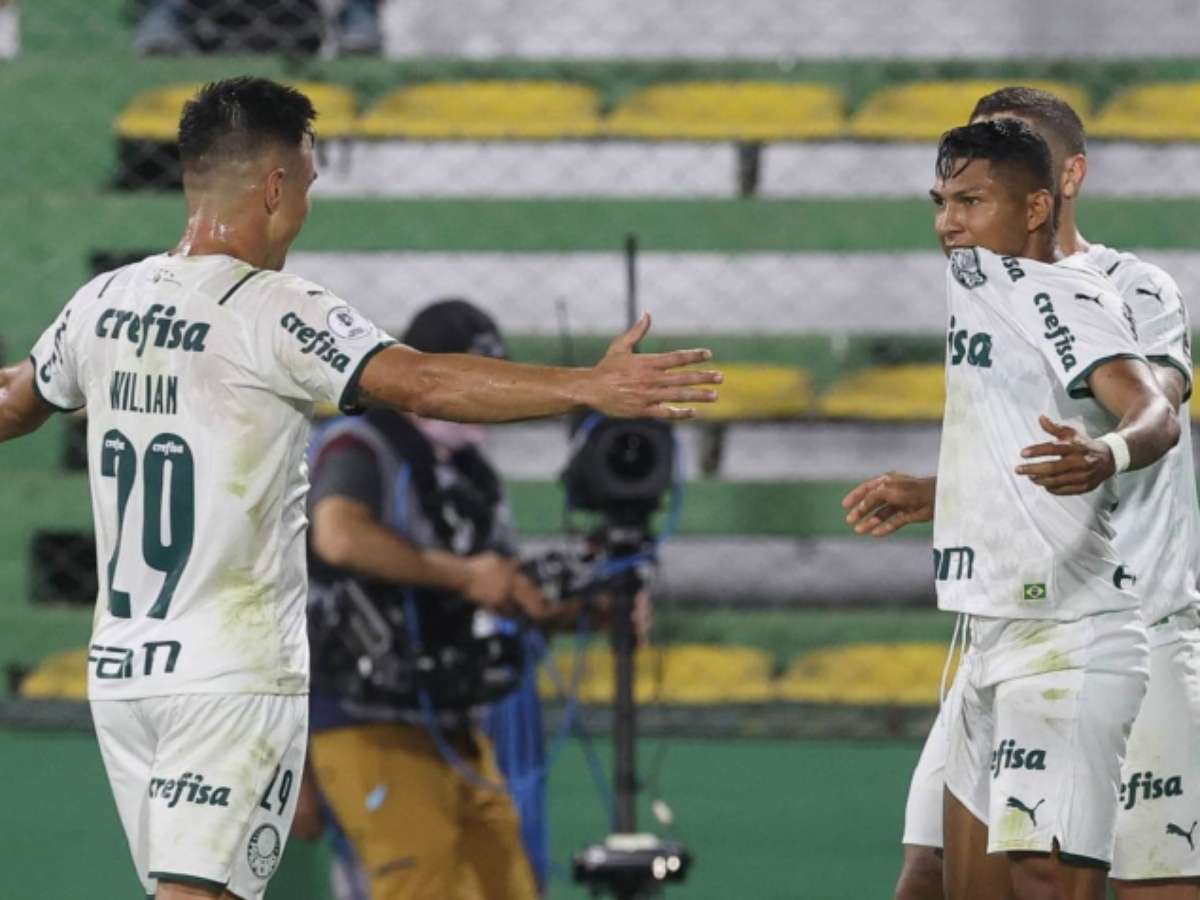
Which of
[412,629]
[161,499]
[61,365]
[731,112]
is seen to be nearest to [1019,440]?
[161,499]

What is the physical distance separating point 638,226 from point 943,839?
13.0 feet

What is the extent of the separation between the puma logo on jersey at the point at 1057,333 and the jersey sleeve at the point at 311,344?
108 cm

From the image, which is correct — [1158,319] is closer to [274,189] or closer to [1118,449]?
[1118,449]

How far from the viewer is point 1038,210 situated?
3.65m

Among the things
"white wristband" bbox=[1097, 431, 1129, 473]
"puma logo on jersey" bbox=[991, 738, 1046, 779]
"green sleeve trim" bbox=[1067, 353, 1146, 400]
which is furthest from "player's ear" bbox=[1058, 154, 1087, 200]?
"puma logo on jersey" bbox=[991, 738, 1046, 779]

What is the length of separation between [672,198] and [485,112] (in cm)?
80

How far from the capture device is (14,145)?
7.62m

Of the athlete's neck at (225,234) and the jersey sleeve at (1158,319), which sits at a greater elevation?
the athlete's neck at (225,234)

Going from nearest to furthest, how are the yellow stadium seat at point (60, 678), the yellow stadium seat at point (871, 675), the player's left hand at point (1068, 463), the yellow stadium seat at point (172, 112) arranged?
1. the player's left hand at point (1068, 463)
2. the yellow stadium seat at point (871, 675)
3. the yellow stadium seat at point (60, 678)
4. the yellow stadium seat at point (172, 112)


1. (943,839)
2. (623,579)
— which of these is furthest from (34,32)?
(943,839)

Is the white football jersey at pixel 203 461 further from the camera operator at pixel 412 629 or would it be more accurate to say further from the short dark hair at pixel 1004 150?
the camera operator at pixel 412 629

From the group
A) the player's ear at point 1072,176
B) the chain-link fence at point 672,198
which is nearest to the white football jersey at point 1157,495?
the player's ear at point 1072,176

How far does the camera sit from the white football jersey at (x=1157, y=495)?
375 cm

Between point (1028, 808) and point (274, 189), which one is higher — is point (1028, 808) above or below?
below
